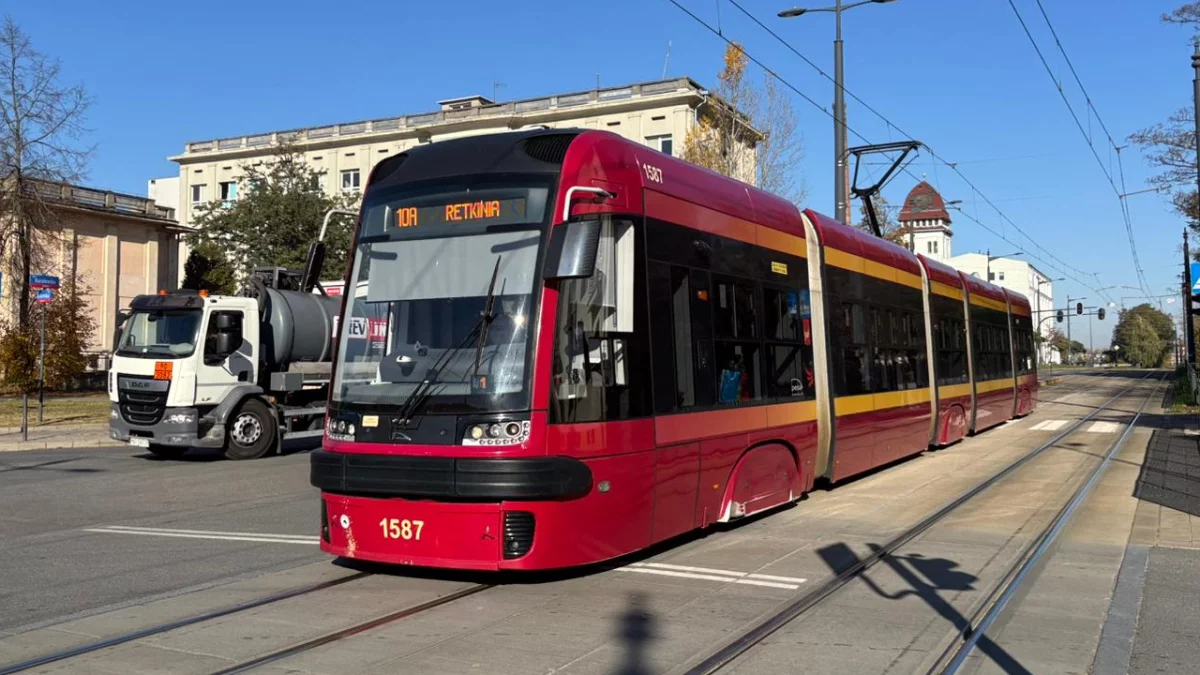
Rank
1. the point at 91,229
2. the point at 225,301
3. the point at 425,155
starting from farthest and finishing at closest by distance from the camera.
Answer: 1. the point at 91,229
2. the point at 225,301
3. the point at 425,155

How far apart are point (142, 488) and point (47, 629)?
8.72 m

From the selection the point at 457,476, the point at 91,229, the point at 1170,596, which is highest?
the point at 91,229

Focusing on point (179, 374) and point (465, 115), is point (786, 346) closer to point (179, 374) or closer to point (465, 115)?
point (179, 374)

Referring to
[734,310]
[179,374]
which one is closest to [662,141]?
[179,374]

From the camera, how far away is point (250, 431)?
60.4 feet

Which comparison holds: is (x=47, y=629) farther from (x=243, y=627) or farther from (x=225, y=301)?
(x=225, y=301)

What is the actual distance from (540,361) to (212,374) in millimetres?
12861

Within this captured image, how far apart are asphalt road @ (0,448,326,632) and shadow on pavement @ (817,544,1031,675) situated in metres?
4.42

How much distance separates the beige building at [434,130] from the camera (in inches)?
2304

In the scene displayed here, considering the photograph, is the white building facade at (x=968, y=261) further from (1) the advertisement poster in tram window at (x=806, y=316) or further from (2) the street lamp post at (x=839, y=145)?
(1) the advertisement poster in tram window at (x=806, y=316)

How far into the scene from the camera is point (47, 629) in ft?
19.9

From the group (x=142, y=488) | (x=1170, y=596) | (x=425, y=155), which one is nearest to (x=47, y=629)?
(x=425, y=155)

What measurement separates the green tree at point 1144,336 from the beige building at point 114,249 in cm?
11705

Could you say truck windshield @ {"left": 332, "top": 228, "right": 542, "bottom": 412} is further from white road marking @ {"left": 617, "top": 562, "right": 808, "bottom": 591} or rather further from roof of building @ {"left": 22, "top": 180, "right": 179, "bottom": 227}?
roof of building @ {"left": 22, "top": 180, "right": 179, "bottom": 227}
